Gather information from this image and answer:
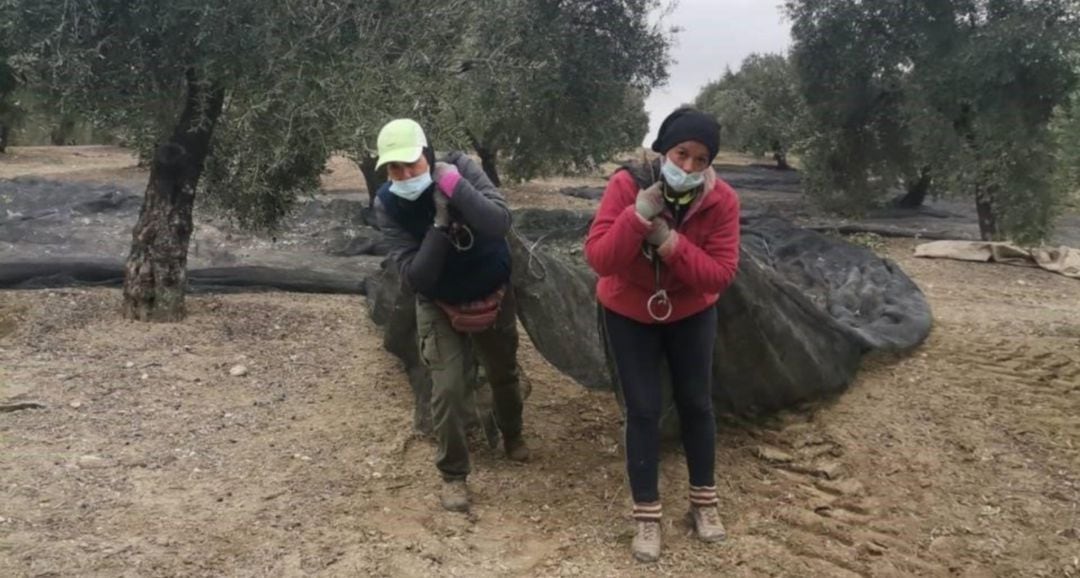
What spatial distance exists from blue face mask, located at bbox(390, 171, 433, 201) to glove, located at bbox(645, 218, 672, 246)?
90 cm

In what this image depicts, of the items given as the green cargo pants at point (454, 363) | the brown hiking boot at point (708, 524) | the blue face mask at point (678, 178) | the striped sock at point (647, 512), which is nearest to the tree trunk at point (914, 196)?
the green cargo pants at point (454, 363)

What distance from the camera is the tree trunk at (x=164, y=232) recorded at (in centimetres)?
735

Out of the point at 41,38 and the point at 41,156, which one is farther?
the point at 41,156

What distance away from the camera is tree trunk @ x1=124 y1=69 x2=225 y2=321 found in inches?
289

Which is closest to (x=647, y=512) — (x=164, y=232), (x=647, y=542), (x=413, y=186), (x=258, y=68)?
(x=647, y=542)

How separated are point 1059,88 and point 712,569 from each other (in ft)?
34.0

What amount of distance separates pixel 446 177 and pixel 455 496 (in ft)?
Result: 4.47

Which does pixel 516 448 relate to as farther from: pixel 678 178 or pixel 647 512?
pixel 678 178

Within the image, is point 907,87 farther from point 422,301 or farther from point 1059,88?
point 422,301

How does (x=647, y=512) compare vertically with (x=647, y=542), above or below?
above

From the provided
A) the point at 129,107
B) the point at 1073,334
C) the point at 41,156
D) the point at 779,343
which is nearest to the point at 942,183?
the point at 1073,334

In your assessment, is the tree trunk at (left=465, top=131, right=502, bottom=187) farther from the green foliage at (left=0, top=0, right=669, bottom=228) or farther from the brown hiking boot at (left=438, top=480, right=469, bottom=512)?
the brown hiking boot at (left=438, top=480, right=469, bottom=512)

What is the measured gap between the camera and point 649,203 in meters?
3.61

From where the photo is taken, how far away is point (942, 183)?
1334cm
